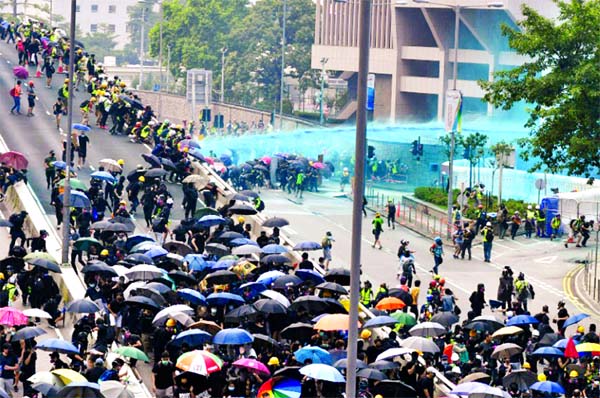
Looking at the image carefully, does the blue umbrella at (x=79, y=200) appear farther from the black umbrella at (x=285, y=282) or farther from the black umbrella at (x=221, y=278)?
the black umbrella at (x=285, y=282)

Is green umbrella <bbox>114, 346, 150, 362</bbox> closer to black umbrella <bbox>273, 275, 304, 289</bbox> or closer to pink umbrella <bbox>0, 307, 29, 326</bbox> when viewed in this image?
pink umbrella <bbox>0, 307, 29, 326</bbox>

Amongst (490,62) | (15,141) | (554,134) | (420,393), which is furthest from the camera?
(490,62)

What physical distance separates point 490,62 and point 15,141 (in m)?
56.1

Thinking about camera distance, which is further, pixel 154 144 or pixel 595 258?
pixel 154 144

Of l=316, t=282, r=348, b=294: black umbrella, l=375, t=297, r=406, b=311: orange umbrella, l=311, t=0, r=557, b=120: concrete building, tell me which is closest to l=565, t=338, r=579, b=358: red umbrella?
l=375, t=297, r=406, b=311: orange umbrella

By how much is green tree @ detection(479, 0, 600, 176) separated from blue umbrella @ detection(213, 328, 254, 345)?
20.2m

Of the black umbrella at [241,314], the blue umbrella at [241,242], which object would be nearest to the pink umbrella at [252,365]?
the black umbrella at [241,314]

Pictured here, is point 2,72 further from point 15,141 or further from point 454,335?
point 454,335

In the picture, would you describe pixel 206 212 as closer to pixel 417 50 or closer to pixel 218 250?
pixel 218 250

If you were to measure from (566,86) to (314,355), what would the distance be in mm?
23019

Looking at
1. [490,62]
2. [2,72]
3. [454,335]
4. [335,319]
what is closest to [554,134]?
[454,335]

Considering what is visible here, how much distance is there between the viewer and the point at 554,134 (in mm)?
48938

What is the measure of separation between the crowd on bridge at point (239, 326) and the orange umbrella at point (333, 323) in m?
0.04

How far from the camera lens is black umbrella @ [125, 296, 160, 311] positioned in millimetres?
32438
